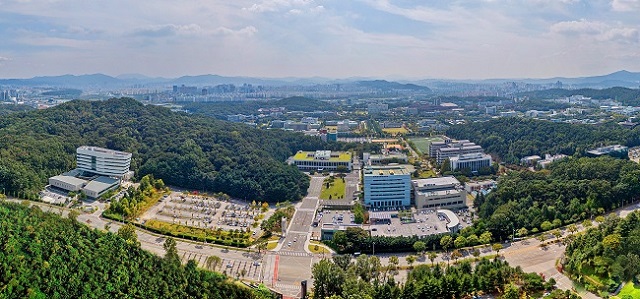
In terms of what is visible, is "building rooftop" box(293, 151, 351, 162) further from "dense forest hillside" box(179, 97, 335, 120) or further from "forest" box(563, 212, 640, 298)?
"dense forest hillside" box(179, 97, 335, 120)

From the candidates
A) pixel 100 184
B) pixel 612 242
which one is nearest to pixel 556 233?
pixel 612 242

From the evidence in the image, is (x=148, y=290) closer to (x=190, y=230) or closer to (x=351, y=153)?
(x=190, y=230)

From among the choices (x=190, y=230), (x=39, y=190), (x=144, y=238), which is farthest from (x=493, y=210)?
(x=39, y=190)

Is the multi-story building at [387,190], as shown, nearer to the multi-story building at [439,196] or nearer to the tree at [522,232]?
the multi-story building at [439,196]

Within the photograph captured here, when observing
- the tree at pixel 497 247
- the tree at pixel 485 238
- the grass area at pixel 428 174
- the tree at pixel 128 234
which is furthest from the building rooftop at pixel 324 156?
the tree at pixel 128 234

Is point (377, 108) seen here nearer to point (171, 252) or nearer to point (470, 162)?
point (470, 162)

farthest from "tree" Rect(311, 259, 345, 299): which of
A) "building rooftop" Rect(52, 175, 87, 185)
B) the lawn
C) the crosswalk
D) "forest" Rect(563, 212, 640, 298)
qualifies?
the lawn
